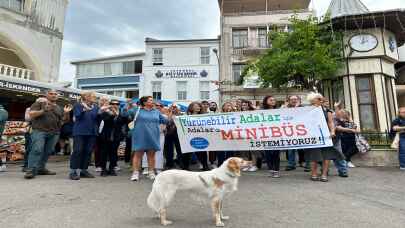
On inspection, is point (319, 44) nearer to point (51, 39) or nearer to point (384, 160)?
point (384, 160)

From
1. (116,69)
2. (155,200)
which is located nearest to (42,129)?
(155,200)

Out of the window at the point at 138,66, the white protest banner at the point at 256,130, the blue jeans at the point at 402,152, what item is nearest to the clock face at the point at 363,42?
the blue jeans at the point at 402,152

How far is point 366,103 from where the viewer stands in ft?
45.4

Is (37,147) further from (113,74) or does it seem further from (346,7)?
(113,74)

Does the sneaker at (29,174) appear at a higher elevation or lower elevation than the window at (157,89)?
lower

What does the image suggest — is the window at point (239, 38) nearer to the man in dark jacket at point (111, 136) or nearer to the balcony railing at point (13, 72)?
the balcony railing at point (13, 72)

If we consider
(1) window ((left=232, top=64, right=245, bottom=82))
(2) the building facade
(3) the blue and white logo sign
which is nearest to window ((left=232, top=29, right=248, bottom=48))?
(2) the building facade

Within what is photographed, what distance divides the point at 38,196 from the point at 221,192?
3.28 meters

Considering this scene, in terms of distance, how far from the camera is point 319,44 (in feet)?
44.9

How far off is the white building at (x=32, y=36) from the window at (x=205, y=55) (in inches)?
556

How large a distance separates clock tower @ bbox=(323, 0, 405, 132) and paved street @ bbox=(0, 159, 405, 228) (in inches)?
354

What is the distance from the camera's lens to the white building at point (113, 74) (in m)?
30.8

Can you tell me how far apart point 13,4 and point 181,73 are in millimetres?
15949

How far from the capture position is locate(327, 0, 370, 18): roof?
52.5 ft
